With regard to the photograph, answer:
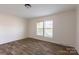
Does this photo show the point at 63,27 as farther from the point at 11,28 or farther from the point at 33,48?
the point at 11,28

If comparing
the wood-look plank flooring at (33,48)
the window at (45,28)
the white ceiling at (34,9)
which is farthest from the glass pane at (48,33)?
the white ceiling at (34,9)

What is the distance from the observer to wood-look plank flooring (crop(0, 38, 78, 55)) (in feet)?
3.25

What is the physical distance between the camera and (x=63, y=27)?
3.34 ft

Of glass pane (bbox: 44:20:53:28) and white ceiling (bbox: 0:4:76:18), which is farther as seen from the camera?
glass pane (bbox: 44:20:53:28)

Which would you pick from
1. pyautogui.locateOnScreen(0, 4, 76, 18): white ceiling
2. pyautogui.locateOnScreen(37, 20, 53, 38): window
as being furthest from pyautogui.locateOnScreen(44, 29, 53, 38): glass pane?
pyautogui.locateOnScreen(0, 4, 76, 18): white ceiling

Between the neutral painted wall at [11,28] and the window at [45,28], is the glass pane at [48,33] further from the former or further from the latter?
the neutral painted wall at [11,28]

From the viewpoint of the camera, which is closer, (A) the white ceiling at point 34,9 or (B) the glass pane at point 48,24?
(A) the white ceiling at point 34,9

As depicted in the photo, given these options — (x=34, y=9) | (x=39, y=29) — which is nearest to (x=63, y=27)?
(x=39, y=29)

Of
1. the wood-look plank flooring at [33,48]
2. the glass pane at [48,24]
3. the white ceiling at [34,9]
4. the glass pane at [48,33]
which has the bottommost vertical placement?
the wood-look plank flooring at [33,48]

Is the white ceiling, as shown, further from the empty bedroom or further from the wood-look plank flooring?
the wood-look plank flooring

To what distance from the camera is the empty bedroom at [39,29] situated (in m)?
0.96

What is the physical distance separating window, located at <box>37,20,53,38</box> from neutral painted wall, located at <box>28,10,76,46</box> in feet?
0.15
